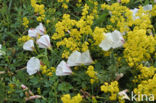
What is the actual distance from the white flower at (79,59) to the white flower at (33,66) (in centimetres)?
23

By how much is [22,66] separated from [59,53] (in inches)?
12.6

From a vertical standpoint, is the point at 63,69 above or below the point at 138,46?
below

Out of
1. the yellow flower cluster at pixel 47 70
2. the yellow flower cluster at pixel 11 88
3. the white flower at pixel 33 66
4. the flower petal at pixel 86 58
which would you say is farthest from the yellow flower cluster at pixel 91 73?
the yellow flower cluster at pixel 11 88

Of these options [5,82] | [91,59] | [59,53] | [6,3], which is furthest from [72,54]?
[6,3]

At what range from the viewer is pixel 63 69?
1.71m

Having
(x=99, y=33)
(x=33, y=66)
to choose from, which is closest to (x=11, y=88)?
(x=33, y=66)

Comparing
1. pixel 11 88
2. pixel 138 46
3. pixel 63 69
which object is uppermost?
pixel 138 46

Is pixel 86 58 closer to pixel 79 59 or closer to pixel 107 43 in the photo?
pixel 79 59

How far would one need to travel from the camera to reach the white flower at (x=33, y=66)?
1.77 meters

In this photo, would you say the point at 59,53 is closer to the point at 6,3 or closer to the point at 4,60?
the point at 4,60

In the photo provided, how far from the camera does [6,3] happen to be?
2496 millimetres

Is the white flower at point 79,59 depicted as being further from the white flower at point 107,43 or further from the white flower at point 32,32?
the white flower at point 32,32

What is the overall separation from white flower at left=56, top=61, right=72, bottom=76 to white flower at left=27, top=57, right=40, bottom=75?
0.16 metres

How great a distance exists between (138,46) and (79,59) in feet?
1.44
